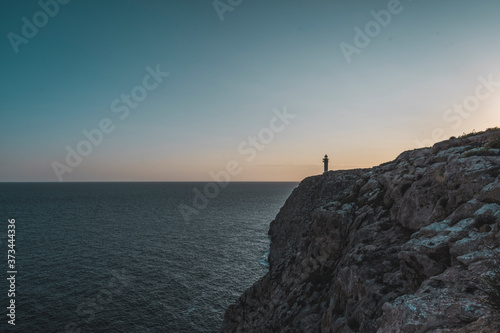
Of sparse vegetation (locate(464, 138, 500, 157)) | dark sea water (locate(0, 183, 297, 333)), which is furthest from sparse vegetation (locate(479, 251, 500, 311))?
dark sea water (locate(0, 183, 297, 333))

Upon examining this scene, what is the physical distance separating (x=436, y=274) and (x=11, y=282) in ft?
197

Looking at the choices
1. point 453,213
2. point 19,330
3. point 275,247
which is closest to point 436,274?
point 453,213

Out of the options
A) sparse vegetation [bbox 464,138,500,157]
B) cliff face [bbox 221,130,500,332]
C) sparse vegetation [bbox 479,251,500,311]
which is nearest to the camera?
sparse vegetation [bbox 479,251,500,311]

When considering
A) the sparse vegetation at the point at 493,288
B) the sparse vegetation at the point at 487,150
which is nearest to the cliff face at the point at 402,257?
the sparse vegetation at the point at 487,150

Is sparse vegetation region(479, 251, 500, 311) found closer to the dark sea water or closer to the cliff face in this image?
the cliff face

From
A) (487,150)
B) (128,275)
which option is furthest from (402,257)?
(128,275)

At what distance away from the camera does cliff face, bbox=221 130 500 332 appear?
966 centimetres

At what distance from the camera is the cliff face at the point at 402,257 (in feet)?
31.7

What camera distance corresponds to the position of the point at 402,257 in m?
13.2

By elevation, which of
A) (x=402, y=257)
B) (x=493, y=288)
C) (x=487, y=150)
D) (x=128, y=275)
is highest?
(x=487, y=150)

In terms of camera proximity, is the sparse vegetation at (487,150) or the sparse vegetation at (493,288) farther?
the sparse vegetation at (487,150)

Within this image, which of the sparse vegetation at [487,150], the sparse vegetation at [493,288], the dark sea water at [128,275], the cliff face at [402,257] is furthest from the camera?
the dark sea water at [128,275]

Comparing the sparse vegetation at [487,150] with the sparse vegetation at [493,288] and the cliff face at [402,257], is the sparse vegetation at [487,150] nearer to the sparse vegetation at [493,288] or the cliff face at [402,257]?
the cliff face at [402,257]

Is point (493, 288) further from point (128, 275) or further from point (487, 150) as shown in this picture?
point (128, 275)
